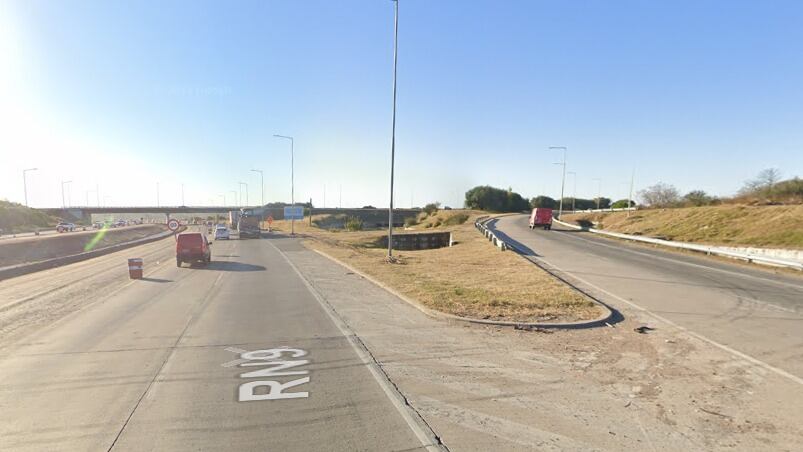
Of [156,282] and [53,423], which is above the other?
[53,423]

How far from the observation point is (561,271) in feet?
64.2

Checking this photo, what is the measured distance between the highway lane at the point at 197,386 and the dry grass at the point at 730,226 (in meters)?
30.3

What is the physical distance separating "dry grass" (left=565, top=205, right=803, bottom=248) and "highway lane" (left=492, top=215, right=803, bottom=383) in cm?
814

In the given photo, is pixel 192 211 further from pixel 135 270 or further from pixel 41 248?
pixel 135 270

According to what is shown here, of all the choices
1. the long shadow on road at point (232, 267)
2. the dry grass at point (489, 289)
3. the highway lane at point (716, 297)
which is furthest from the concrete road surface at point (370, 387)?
the long shadow on road at point (232, 267)

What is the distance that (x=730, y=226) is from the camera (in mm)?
36562

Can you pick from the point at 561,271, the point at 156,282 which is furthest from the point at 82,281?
the point at 561,271

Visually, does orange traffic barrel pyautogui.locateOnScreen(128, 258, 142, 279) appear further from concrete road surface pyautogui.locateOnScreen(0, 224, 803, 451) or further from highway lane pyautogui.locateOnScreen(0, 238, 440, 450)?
concrete road surface pyautogui.locateOnScreen(0, 224, 803, 451)

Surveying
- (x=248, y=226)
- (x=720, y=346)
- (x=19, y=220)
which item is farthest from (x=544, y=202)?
(x=720, y=346)

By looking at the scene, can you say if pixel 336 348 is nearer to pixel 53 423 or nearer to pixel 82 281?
pixel 53 423

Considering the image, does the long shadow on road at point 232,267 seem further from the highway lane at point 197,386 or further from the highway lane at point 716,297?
the highway lane at point 716,297

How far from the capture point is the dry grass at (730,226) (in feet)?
98.4

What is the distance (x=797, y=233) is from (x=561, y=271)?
19611 millimetres

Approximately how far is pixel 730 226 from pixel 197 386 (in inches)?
1619
